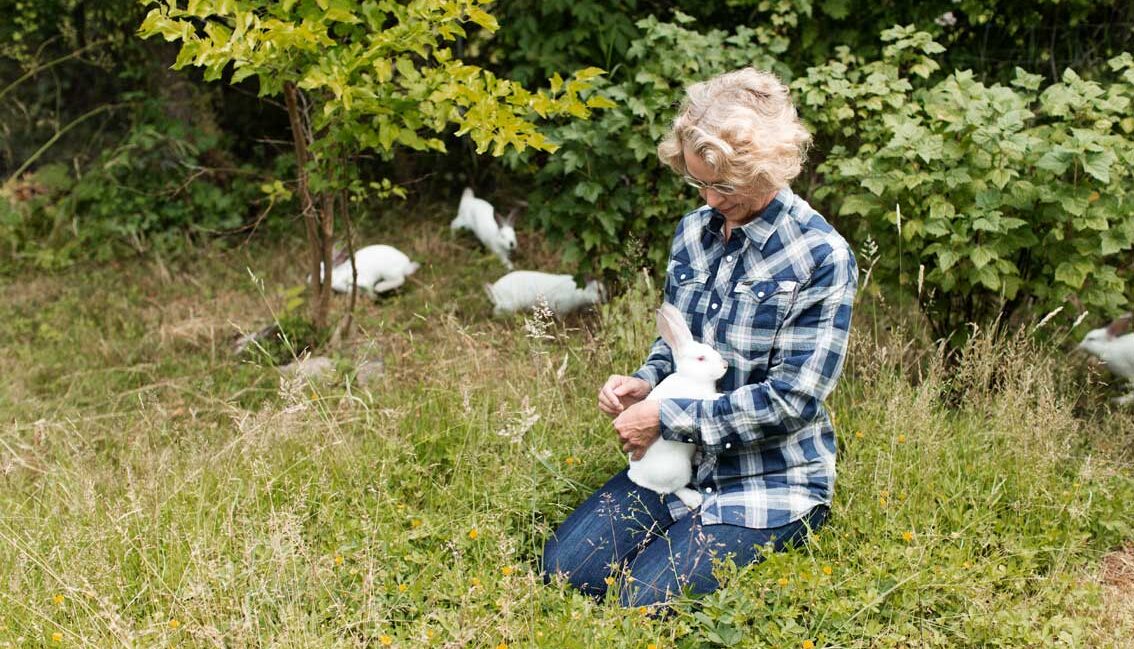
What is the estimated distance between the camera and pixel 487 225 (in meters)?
5.96

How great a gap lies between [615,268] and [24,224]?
14.4 ft

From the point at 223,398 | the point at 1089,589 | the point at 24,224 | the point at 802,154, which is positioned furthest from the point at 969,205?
the point at 24,224

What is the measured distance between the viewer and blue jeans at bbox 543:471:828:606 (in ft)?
8.32

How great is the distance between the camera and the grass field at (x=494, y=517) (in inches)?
95.3

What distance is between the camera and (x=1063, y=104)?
3.37m

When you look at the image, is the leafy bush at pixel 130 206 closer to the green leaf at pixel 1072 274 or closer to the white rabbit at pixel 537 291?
the white rabbit at pixel 537 291

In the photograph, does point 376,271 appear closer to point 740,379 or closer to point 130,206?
point 130,206

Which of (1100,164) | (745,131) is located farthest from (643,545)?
(1100,164)

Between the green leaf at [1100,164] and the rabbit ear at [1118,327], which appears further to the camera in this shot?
the rabbit ear at [1118,327]

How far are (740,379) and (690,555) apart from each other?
496 mm

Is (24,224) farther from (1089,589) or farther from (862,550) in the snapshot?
(1089,589)

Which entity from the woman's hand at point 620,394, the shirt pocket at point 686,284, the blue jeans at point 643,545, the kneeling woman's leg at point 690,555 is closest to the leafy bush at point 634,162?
the shirt pocket at point 686,284

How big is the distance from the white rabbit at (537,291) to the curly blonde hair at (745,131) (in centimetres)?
244

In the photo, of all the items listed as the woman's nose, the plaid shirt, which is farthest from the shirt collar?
the woman's nose
